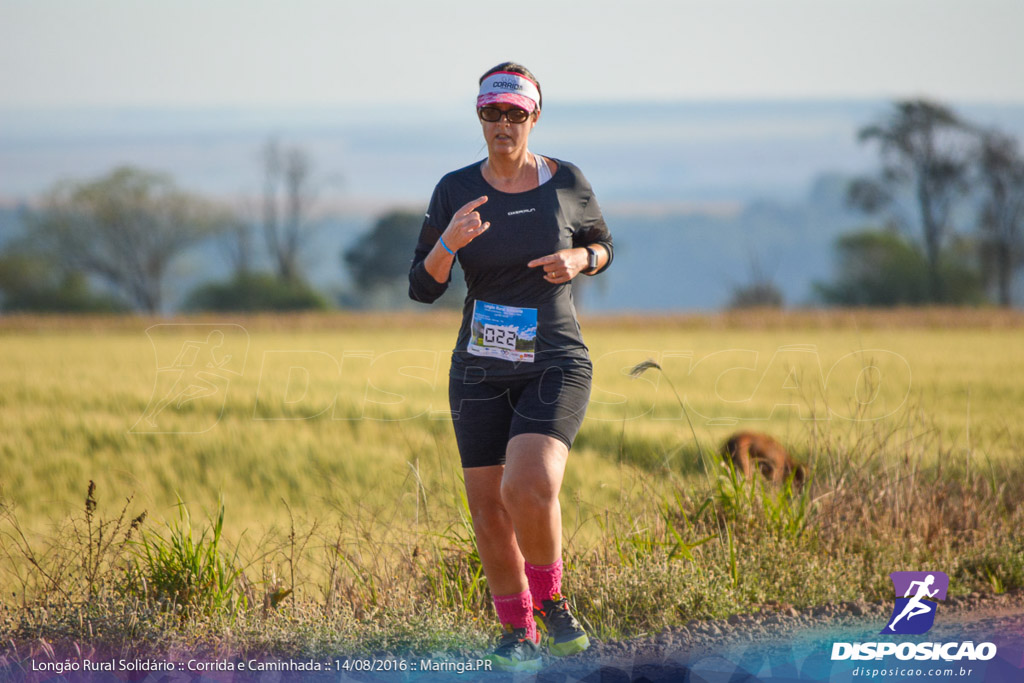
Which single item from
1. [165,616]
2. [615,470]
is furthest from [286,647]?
[615,470]

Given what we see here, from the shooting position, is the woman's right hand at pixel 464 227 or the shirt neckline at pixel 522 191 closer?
the woman's right hand at pixel 464 227

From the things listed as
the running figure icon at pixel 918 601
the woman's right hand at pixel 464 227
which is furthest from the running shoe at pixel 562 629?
the running figure icon at pixel 918 601

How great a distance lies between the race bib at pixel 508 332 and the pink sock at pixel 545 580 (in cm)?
84

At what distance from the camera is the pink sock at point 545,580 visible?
4.29m

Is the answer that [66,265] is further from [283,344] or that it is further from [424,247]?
[424,247]

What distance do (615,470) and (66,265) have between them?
3569cm

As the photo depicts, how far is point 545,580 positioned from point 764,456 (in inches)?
129

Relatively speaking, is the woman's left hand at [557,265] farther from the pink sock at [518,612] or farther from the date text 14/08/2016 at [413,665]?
the date text 14/08/2016 at [413,665]

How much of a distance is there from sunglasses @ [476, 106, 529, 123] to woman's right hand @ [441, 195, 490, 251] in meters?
0.35

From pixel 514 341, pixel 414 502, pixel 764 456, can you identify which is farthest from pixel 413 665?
pixel 764 456

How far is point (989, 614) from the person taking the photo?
5336 millimetres

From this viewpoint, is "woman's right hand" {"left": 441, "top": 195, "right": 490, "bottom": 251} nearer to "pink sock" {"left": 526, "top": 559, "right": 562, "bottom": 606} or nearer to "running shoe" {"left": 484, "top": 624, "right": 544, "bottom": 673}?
"pink sock" {"left": 526, "top": 559, "right": 562, "bottom": 606}

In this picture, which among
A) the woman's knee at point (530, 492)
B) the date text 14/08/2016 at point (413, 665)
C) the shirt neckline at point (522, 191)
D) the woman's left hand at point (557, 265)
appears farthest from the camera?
the date text 14/08/2016 at point (413, 665)

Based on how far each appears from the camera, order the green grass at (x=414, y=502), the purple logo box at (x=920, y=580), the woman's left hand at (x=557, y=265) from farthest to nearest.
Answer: the purple logo box at (x=920, y=580)
the green grass at (x=414, y=502)
the woman's left hand at (x=557, y=265)
